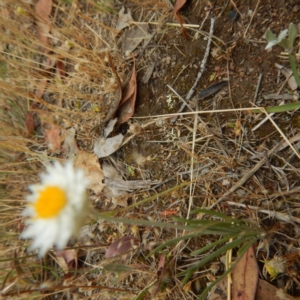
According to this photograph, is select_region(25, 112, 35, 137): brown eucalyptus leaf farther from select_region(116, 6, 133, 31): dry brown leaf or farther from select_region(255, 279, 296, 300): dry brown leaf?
select_region(255, 279, 296, 300): dry brown leaf

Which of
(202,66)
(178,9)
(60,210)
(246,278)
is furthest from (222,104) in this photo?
(60,210)

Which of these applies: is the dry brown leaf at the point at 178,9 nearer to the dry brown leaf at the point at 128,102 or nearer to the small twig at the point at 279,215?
the dry brown leaf at the point at 128,102

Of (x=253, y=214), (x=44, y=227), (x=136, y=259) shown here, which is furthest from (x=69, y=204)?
(x=136, y=259)

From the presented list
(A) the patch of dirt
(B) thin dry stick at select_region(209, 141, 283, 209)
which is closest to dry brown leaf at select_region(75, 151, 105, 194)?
(A) the patch of dirt

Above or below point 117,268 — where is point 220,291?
above

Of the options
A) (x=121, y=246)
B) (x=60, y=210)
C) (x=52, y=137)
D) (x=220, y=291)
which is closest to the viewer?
(x=60, y=210)

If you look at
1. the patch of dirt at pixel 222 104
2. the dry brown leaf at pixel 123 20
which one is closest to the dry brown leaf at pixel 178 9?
the patch of dirt at pixel 222 104

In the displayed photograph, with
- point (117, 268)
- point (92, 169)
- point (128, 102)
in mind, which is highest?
point (128, 102)

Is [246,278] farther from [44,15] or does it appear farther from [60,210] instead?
[44,15]

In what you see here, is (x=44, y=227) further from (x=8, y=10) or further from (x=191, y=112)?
(x=8, y=10)
